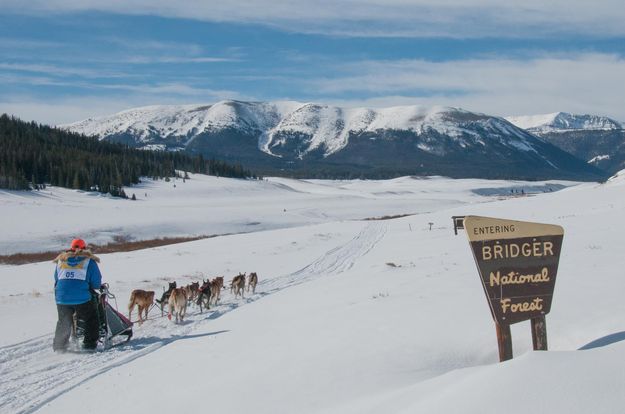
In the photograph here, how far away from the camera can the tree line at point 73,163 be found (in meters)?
85.8

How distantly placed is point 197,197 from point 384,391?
90.0 m

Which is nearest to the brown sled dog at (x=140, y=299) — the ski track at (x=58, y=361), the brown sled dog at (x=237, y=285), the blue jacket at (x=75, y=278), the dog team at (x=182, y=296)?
the dog team at (x=182, y=296)

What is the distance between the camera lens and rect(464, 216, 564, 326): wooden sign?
516cm

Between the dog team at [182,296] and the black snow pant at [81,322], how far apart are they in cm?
246

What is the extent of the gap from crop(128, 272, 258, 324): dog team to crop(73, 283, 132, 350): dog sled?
1788 millimetres

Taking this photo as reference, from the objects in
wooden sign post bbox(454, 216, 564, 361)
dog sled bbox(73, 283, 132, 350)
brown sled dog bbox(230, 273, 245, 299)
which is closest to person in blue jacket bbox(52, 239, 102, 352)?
dog sled bbox(73, 283, 132, 350)

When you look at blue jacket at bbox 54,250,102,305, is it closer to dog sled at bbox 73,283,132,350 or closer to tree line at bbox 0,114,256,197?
dog sled at bbox 73,283,132,350

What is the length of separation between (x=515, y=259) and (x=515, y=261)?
0.02 m

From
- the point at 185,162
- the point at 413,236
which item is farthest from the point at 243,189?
the point at 413,236

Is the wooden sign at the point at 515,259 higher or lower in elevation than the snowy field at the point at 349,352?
higher

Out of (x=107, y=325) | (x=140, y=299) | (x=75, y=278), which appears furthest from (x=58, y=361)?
(x=140, y=299)

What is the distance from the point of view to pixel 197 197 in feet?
306

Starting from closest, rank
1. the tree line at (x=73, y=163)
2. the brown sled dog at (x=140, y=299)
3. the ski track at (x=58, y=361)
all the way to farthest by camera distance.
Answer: the ski track at (x=58, y=361), the brown sled dog at (x=140, y=299), the tree line at (x=73, y=163)

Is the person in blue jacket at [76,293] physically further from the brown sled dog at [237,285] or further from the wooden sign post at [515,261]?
the wooden sign post at [515,261]
